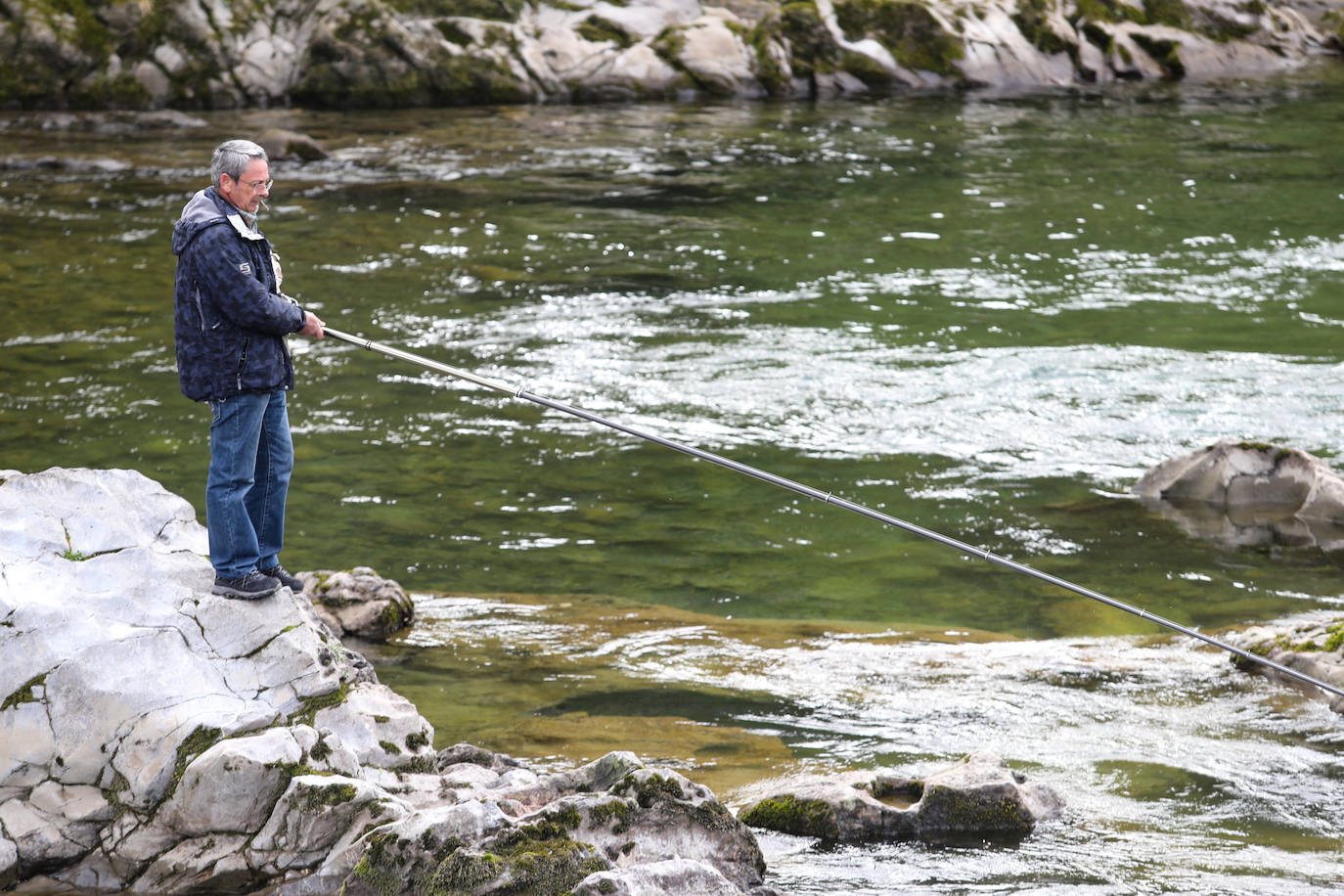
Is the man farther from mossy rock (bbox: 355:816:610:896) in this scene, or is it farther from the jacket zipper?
mossy rock (bbox: 355:816:610:896)

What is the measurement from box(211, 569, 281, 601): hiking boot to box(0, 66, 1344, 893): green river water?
1452mm

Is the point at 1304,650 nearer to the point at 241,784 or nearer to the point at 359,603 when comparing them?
the point at 359,603

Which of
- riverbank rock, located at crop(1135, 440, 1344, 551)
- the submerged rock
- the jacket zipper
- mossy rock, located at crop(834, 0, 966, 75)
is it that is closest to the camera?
the jacket zipper

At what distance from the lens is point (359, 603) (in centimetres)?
804

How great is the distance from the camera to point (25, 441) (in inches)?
446

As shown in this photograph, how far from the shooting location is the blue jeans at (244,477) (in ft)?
18.1

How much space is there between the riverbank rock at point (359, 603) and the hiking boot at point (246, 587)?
2.26m

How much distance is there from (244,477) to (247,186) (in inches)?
44.0

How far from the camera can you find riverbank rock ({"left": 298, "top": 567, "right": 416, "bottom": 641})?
795 cm

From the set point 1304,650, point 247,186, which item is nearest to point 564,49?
point 1304,650

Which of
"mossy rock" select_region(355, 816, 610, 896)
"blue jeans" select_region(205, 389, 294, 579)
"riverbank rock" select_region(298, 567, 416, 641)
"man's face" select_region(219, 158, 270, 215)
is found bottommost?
"riverbank rock" select_region(298, 567, 416, 641)

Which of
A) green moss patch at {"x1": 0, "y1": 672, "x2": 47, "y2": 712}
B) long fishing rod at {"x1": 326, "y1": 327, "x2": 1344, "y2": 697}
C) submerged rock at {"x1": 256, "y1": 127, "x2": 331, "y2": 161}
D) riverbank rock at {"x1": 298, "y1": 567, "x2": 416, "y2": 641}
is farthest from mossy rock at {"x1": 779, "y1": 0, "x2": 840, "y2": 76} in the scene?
green moss patch at {"x1": 0, "y1": 672, "x2": 47, "y2": 712}

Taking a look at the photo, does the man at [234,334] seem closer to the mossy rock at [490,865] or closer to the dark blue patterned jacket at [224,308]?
the dark blue patterned jacket at [224,308]

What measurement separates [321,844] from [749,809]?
65.4 inches
